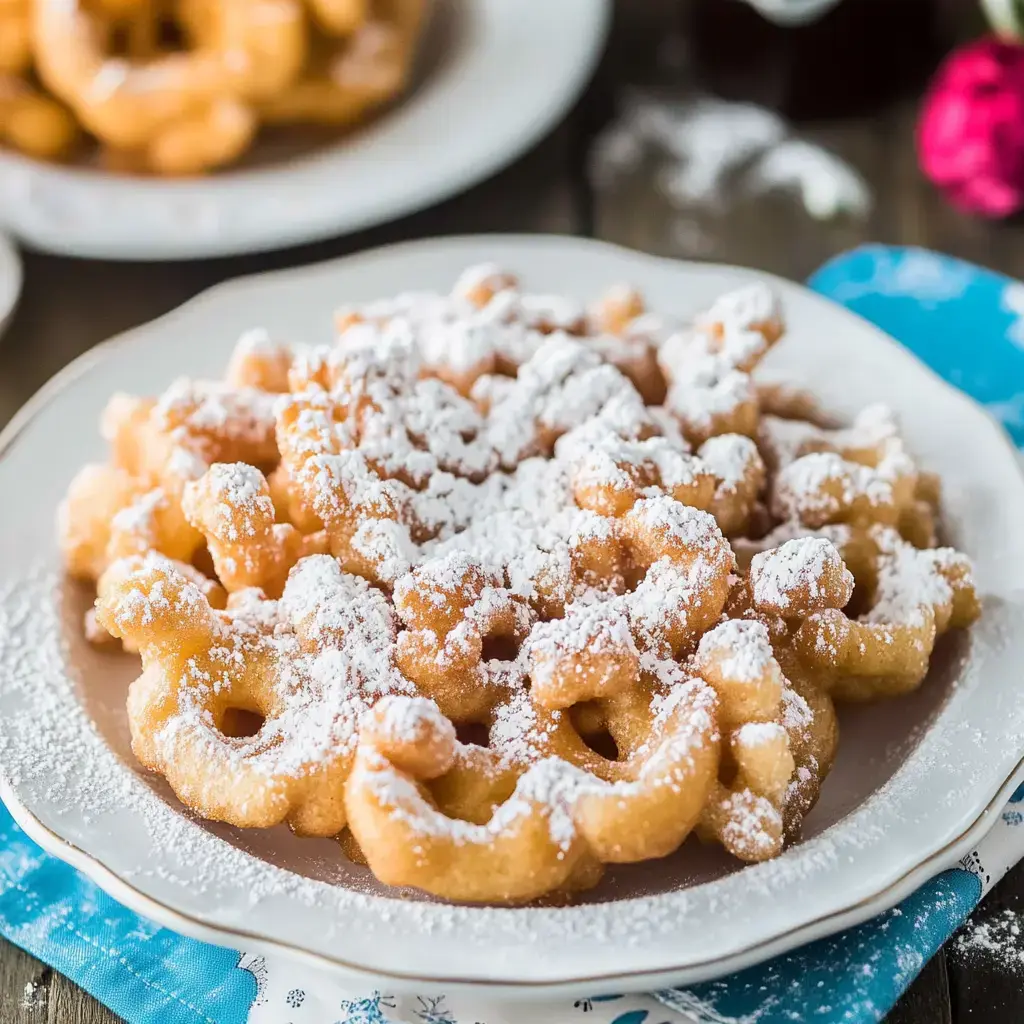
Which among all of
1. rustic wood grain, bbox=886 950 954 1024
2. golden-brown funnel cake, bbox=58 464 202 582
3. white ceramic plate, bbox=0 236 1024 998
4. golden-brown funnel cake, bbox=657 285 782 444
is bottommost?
rustic wood grain, bbox=886 950 954 1024

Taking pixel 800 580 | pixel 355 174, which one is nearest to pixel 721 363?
pixel 800 580

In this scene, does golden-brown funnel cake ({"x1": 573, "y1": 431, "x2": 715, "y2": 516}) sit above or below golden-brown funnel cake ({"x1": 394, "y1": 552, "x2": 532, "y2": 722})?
above

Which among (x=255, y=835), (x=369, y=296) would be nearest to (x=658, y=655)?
(x=255, y=835)

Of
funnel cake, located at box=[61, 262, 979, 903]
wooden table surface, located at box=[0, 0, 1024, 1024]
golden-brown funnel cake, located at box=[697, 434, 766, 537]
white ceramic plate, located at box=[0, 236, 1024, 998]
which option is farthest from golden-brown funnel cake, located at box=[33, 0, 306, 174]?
golden-brown funnel cake, located at box=[697, 434, 766, 537]

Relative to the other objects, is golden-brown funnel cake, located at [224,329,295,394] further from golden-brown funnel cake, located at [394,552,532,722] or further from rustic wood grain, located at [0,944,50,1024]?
rustic wood grain, located at [0,944,50,1024]

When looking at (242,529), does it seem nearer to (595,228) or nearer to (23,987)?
(23,987)

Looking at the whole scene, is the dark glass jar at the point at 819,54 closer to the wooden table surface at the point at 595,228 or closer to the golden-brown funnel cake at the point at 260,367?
the wooden table surface at the point at 595,228
